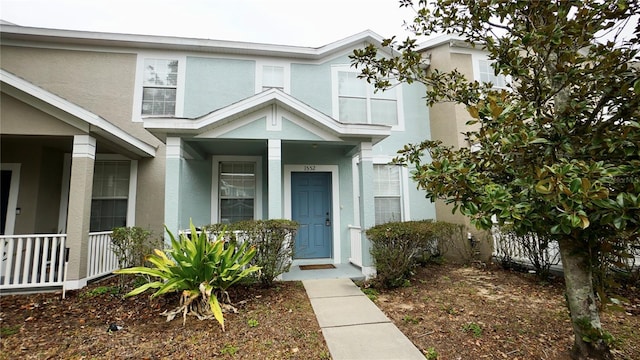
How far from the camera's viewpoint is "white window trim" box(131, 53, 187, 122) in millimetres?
7160

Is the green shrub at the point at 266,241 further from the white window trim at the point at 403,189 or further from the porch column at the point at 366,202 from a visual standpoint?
the white window trim at the point at 403,189

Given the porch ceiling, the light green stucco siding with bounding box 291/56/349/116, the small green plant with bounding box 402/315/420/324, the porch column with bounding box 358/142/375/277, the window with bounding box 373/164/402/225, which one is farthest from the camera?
the window with bounding box 373/164/402/225

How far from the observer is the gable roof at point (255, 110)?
5.20m

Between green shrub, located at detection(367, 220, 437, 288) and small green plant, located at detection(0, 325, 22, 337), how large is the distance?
5351 millimetres

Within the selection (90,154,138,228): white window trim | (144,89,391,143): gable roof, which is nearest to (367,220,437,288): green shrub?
(144,89,391,143): gable roof

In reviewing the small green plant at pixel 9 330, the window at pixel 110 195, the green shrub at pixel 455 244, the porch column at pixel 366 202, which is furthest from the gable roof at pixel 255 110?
the small green plant at pixel 9 330

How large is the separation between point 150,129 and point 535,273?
28.0 feet

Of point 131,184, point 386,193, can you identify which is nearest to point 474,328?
point 386,193

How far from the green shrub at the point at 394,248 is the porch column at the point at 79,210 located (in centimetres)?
544

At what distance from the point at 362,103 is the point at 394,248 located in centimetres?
441

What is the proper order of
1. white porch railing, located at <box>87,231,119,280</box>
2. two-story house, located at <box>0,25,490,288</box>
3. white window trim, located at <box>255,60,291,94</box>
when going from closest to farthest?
two-story house, located at <box>0,25,490,288</box>, white porch railing, located at <box>87,231,119,280</box>, white window trim, located at <box>255,60,291,94</box>

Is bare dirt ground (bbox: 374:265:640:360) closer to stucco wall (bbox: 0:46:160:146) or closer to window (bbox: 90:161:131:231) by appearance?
window (bbox: 90:161:131:231)

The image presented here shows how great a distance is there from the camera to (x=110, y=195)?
7.01 metres

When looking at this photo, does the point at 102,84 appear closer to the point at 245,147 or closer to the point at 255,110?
the point at 245,147
